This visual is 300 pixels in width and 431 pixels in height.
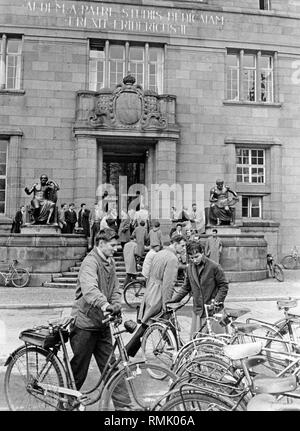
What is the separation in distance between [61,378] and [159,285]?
2487 mm

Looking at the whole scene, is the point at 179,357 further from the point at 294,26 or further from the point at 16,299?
the point at 294,26

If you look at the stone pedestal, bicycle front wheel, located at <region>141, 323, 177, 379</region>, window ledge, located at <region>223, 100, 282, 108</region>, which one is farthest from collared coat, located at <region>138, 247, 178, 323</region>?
window ledge, located at <region>223, 100, 282, 108</region>

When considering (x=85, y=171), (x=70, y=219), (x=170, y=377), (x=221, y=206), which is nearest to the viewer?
(x=170, y=377)

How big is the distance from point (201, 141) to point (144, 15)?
6776mm

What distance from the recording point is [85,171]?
2003 centimetres

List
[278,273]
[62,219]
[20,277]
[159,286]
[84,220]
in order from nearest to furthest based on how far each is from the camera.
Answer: [159,286] → [20,277] → [278,273] → [84,220] → [62,219]

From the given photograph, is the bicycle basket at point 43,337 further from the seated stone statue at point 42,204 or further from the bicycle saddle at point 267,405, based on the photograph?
the seated stone statue at point 42,204

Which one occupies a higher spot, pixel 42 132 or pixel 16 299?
pixel 42 132

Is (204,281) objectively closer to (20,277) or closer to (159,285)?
(159,285)

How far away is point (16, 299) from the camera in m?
11.7

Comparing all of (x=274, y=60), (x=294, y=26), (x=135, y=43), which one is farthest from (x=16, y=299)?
(x=294, y=26)

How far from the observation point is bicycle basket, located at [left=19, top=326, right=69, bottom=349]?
163 inches

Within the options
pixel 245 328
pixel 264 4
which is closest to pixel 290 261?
pixel 264 4

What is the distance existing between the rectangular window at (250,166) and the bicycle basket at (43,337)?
1882cm
